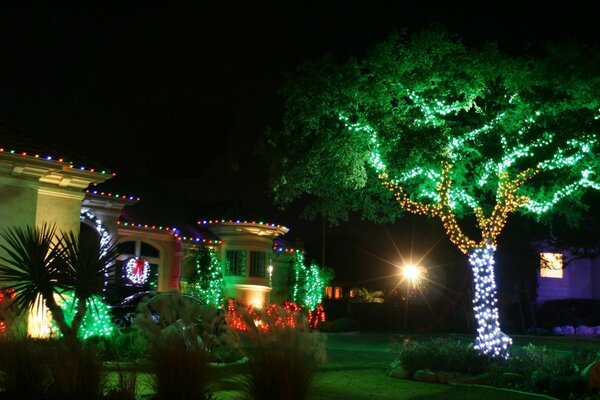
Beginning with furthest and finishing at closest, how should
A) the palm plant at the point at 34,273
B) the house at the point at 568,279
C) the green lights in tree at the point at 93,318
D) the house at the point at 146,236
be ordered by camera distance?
the house at the point at 568,279 → the house at the point at 146,236 → the green lights in tree at the point at 93,318 → the palm plant at the point at 34,273

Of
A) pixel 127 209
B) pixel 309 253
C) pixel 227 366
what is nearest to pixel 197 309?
pixel 227 366

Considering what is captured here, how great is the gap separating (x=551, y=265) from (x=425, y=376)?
27558mm

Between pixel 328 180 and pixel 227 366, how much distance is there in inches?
219

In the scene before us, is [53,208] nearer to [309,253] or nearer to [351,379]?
[351,379]

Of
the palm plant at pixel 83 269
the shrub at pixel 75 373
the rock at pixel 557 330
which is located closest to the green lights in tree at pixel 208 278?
the palm plant at pixel 83 269

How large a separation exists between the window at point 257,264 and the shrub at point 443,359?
16.3m

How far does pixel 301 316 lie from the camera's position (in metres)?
9.34

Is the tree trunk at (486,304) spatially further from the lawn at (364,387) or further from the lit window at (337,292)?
the lit window at (337,292)

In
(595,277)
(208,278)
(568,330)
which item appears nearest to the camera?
(208,278)

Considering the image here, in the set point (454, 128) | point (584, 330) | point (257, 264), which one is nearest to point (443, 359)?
point (454, 128)

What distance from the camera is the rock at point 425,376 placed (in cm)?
1435

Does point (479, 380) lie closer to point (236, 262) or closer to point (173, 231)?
point (173, 231)

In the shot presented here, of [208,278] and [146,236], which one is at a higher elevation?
[146,236]

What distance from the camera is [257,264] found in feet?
103
